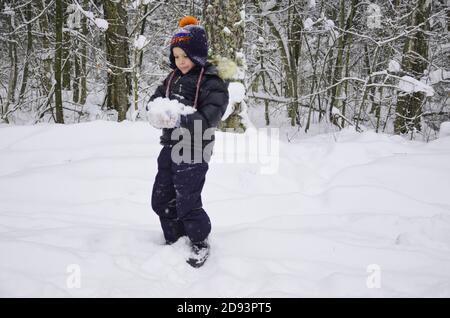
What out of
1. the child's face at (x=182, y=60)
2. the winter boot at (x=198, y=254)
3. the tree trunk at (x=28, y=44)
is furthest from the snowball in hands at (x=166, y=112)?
the tree trunk at (x=28, y=44)

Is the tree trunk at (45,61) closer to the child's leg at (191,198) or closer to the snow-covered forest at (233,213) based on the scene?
the snow-covered forest at (233,213)

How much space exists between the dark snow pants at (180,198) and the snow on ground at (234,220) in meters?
0.18

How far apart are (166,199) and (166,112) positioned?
0.72 meters

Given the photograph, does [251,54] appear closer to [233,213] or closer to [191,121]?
[233,213]

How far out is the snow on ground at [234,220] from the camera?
7.14 feet

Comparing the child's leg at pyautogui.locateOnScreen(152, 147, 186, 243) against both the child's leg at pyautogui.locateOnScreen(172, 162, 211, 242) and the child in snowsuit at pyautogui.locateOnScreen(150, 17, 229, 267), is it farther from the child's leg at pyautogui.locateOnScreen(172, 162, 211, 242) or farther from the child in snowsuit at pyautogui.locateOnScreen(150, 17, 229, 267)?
the child's leg at pyautogui.locateOnScreen(172, 162, 211, 242)

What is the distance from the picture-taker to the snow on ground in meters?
2.18

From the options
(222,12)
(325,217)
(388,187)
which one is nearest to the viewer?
(325,217)

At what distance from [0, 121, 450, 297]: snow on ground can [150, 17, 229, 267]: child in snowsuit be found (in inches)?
11.1

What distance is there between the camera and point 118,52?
787 cm

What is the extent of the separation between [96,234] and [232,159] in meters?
2.02
